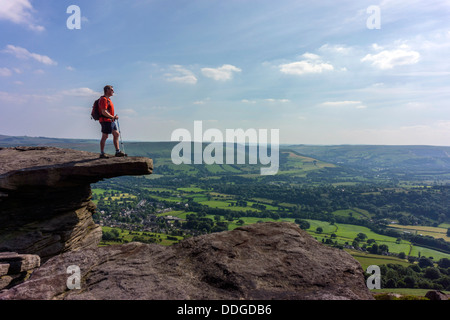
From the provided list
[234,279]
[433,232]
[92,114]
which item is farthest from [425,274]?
[92,114]

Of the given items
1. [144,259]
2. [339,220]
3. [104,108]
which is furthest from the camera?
[339,220]

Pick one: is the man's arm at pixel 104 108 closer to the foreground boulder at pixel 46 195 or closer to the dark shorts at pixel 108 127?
the dark shorts at pixel 108 127

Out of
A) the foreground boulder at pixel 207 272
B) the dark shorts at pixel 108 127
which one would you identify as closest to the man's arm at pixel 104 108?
the dark shorts at pixel 108 127

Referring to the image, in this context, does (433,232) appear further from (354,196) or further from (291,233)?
(291,233)

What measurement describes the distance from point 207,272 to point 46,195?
496 inches

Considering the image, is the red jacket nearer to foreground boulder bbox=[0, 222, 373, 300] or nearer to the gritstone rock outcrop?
the gritstone rock outcrop

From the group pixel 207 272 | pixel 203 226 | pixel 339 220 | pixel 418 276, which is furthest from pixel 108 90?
pixel 339 220

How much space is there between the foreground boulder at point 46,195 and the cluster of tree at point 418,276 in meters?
43.0

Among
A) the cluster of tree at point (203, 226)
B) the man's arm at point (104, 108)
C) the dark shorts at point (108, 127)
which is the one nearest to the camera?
the man's arm at point (104, 108)

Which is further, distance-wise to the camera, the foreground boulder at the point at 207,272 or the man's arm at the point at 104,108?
the man's arm at the point at 104,108

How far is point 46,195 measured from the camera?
1529cm

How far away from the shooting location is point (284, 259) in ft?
31.5

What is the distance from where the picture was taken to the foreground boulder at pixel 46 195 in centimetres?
1392

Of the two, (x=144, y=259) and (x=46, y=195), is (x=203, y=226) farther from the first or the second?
(x=144, y=259)
